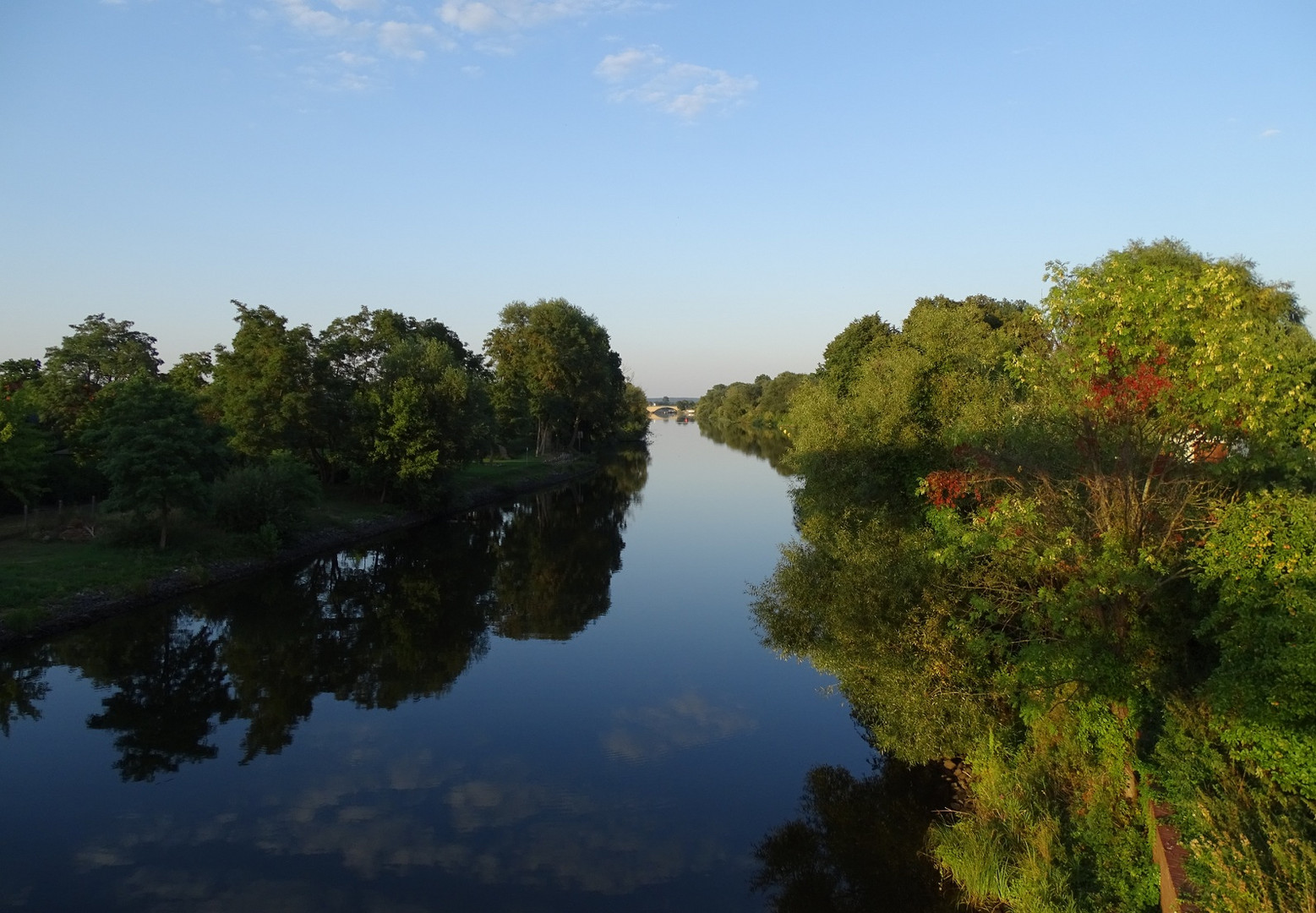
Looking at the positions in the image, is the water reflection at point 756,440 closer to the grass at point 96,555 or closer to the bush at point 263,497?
the bush at point 263,497

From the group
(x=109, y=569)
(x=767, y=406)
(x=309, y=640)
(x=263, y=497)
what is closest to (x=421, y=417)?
(x=263, y=497)

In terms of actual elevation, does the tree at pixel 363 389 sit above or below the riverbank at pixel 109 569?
above

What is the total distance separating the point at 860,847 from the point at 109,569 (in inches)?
1206

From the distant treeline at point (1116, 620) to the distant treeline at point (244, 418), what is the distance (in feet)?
94.6

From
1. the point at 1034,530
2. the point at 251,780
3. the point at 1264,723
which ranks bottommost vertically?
the point at 251,780

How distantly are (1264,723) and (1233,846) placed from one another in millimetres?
1879

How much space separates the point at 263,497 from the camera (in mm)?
40062

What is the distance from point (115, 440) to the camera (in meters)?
33.8

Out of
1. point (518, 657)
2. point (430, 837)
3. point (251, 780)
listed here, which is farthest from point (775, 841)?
point (518, 657)

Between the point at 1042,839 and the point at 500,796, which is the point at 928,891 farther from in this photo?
the point at 500,796

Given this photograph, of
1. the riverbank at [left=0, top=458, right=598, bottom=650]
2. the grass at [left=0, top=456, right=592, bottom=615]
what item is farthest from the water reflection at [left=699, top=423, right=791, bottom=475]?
the grass at [left=0, top=456, right=592, bottom=615]

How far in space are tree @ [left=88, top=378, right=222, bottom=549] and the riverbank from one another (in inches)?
77.1

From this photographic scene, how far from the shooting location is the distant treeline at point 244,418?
34.0 m

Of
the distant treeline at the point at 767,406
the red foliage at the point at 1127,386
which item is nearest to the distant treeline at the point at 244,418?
the red foliage at the point at 1127,386
